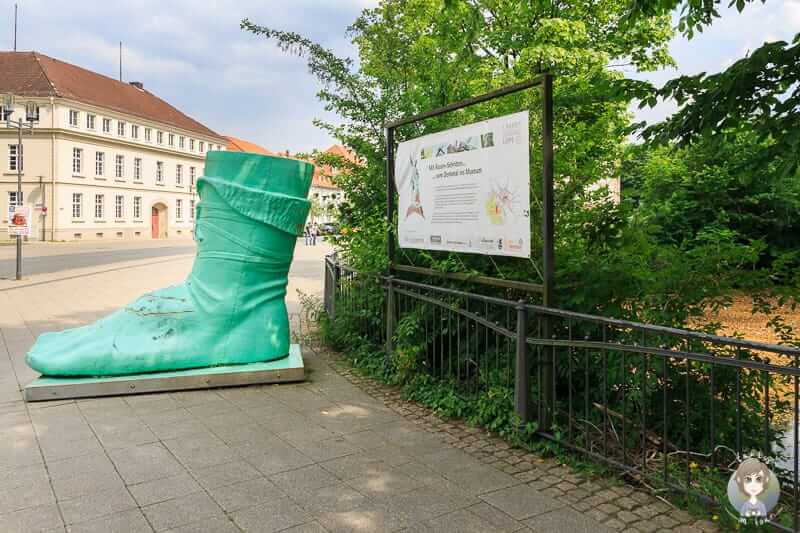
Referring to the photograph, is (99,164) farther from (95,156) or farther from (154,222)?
(154,222)

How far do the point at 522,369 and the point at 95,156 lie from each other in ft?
183

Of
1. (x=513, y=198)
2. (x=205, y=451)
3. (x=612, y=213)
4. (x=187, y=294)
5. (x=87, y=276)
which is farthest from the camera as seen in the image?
(x=87, y=276)

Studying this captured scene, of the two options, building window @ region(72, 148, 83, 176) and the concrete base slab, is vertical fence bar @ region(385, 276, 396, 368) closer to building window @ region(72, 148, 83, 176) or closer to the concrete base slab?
the concrete base slab

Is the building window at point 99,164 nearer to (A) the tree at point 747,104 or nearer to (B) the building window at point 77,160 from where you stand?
(B) the building window at point 77,160

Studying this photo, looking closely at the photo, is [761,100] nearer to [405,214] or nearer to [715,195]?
[405,214]

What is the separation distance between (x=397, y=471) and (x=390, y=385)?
6.64ft

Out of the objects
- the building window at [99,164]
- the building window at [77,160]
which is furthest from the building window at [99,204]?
the building window at [77,160]

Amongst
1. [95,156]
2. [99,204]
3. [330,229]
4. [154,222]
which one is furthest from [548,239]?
[154,222]

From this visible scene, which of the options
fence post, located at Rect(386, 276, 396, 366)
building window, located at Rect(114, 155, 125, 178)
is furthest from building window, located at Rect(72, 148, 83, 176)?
fence post, located at Rect(386, 276, 396, 366)

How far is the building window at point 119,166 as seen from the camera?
55219mm

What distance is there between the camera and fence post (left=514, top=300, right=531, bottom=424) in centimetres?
409

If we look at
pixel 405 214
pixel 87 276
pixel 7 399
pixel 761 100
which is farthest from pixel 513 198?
pixel 87 276

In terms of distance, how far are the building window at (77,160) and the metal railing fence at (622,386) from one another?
52.7 m

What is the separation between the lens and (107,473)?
3.59 m
